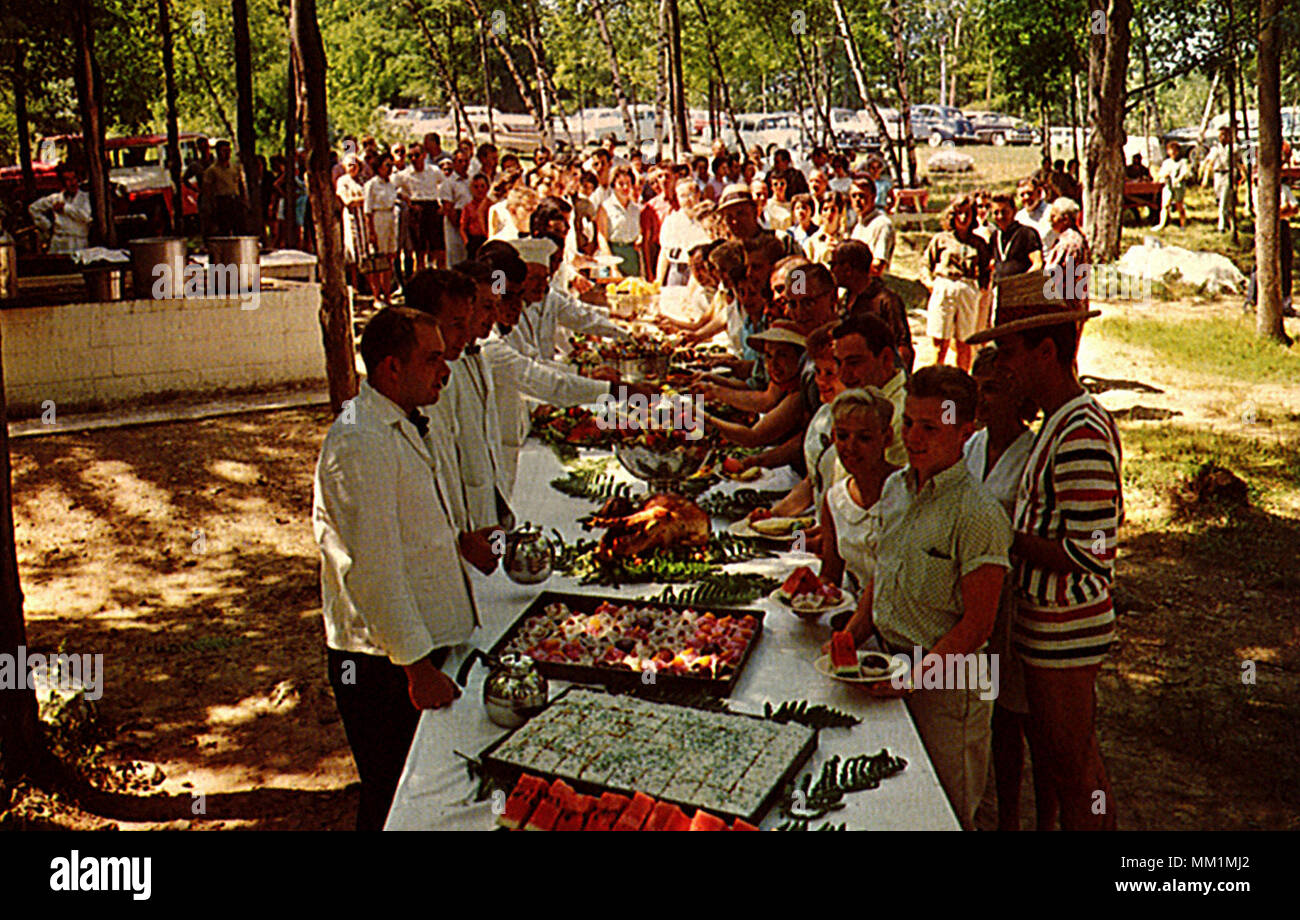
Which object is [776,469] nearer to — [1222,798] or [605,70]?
[1222,798]

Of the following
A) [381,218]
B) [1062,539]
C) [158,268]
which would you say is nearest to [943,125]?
[381,218]

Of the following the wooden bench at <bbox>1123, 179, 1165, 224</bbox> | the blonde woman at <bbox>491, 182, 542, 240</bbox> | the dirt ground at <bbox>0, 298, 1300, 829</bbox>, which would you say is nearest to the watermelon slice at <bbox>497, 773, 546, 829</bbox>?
the dirt ground at <bbox>0, 298, 1300, 829</bbox>

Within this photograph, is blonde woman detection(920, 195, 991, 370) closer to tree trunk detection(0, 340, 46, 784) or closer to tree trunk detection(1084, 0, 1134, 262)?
tree trunk detection(1084, 0, 1134, 262)

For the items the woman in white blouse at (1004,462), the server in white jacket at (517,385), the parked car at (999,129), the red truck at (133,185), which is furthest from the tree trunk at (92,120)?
the parked car at (999,129)

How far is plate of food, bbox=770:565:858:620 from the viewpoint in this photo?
3654 mm

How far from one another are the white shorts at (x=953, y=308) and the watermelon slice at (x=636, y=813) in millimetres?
8174

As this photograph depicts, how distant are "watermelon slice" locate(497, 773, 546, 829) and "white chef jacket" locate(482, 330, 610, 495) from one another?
2.85 meters

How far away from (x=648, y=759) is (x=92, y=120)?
12.0 metres

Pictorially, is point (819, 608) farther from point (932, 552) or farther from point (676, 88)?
point (676, 88)

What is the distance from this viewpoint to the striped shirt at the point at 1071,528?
3.21 meters

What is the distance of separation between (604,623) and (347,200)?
43.4 ft

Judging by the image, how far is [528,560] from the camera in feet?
13.1
